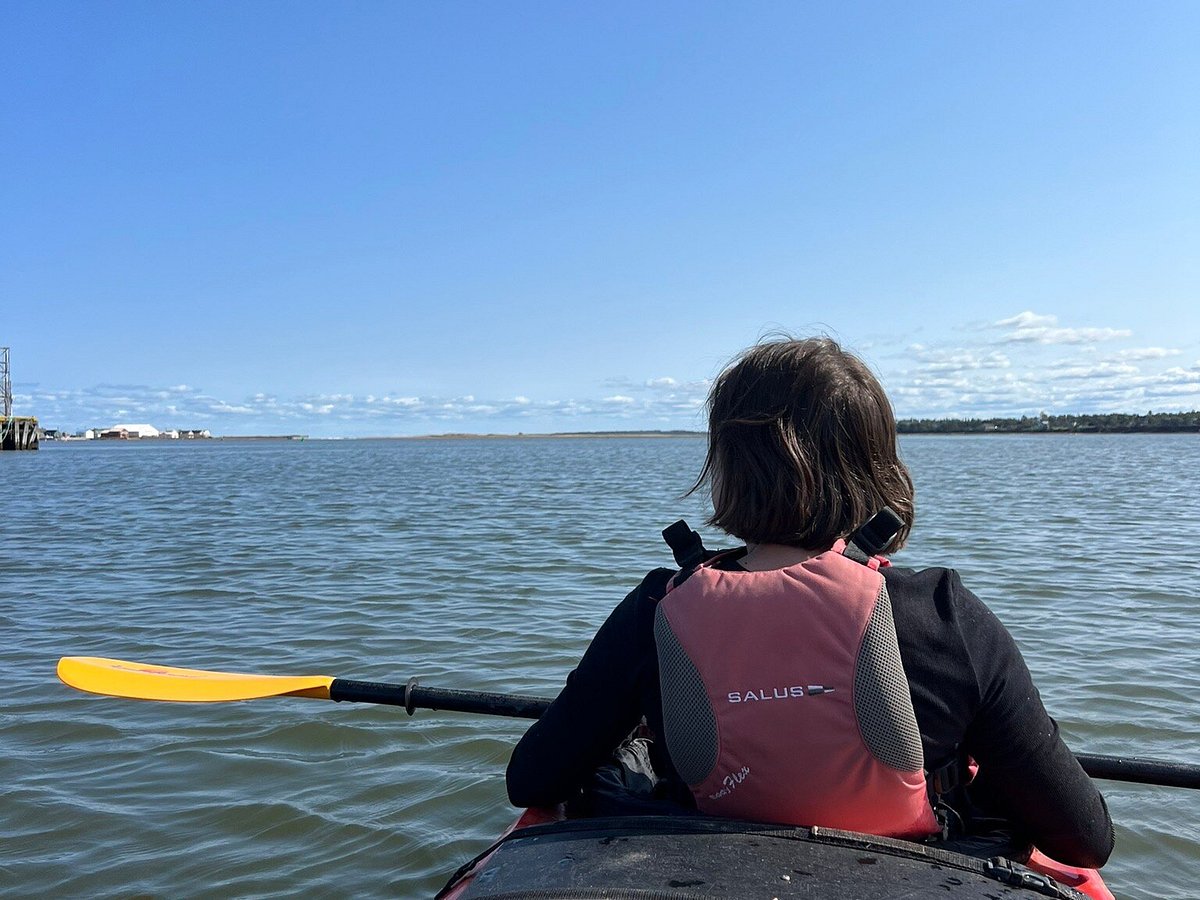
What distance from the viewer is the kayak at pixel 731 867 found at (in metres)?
1.57

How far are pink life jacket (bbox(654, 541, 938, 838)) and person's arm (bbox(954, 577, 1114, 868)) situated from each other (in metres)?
0.16

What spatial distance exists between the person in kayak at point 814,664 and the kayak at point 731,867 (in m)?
0.10

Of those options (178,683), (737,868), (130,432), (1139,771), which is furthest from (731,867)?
(130,432)

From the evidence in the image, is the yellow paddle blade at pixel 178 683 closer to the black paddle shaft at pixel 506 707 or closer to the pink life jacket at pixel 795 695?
the black paddle shaft at pixel 506 707

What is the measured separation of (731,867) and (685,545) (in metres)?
0.63

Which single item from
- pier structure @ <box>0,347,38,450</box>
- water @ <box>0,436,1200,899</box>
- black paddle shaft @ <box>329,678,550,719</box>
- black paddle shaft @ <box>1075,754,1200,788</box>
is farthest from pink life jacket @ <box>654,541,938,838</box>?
pier structure @ <box>0,347,38,450</box>

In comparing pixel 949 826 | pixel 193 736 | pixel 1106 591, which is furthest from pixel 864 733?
pixel 1106 591

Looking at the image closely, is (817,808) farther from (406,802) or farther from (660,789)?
(406,802)

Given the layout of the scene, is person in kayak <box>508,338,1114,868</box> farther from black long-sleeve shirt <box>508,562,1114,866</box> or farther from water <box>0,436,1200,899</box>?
water <box>0,436,1200,899</box>

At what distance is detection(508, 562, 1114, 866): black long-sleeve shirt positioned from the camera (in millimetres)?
1716

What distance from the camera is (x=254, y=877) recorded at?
3.63m

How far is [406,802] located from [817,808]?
2966 millimetres

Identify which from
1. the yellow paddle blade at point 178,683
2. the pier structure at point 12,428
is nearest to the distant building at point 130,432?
the pier structure at point 12,428

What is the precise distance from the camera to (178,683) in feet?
12.8
